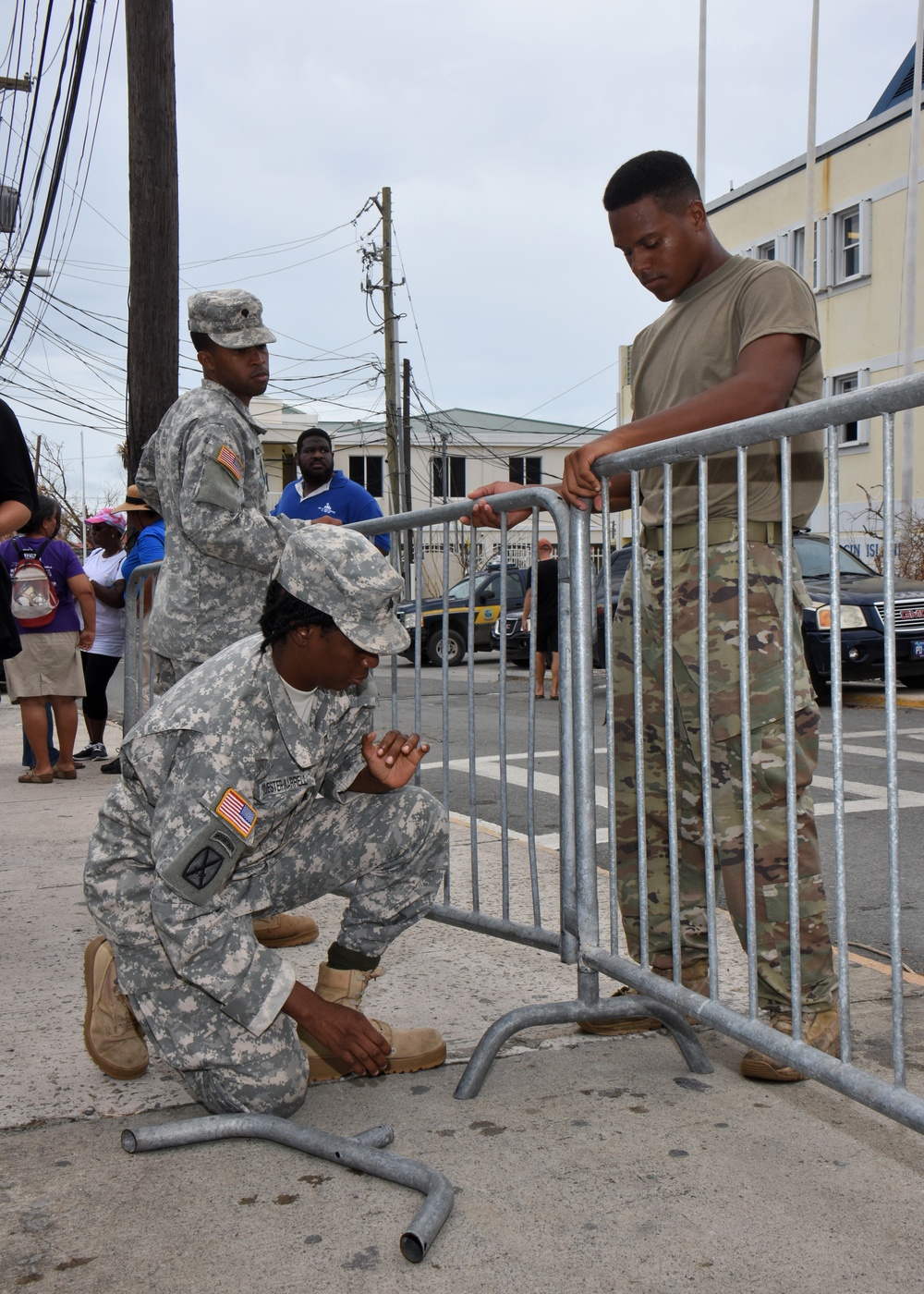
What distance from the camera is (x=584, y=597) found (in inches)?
110

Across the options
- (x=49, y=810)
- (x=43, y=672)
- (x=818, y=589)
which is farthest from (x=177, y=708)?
(x=818, y=589)

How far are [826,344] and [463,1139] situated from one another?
75.6 ft

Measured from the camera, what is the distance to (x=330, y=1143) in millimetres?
2209

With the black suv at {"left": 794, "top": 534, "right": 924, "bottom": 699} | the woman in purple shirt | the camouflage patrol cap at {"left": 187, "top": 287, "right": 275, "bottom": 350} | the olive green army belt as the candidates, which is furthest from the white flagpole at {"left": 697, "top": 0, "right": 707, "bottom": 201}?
the olive green army belt

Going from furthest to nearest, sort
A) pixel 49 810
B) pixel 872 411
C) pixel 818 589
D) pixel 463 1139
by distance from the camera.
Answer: pixel 818 589, pixel 49 810, pixel 463 1139, pixel 872 411

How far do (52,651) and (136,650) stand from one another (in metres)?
1.74

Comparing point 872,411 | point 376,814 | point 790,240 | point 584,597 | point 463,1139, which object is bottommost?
point 463,1139

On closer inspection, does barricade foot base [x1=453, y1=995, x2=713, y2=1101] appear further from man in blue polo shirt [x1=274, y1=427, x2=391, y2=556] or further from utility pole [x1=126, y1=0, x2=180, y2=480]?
utility pole [x1=126, y1=0, x2=180, y2=480]

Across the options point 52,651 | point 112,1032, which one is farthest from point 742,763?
point 52,651

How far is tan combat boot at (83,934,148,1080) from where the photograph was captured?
8.66 feet

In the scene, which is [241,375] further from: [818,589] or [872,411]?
[818,589]

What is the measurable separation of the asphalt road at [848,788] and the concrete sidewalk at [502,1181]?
3.23 ft

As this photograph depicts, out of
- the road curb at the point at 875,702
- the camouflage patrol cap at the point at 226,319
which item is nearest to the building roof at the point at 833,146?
the road curb at the point at 875,702

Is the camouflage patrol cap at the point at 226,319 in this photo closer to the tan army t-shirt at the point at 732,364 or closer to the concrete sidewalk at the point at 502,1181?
the tan army t-shirt at the point at 732,364
